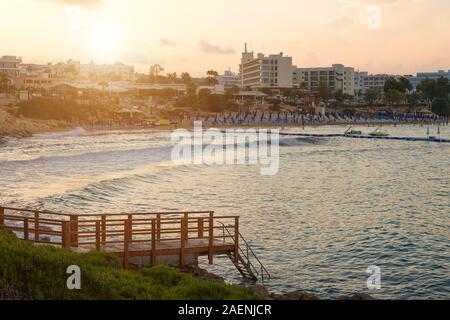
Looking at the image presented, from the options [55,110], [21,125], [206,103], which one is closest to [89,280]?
[21,125]

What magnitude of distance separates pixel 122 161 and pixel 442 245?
128 ft

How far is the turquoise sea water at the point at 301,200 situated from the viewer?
20.2m

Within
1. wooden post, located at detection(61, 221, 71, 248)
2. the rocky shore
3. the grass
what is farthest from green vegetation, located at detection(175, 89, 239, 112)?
the grass

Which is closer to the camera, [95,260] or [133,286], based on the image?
[133,286]

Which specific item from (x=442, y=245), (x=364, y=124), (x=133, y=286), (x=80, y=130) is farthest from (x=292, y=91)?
(x=133, y=286)

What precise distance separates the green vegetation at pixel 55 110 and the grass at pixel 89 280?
347ft

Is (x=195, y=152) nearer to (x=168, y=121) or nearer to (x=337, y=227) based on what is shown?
(x=337, y=227)

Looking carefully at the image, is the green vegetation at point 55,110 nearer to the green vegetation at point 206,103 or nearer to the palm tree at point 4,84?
the palm tree at point 4,84

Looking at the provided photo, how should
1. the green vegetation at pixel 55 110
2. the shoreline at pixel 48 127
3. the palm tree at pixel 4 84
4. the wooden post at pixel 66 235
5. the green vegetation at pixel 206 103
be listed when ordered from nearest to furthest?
the wooden post at pixel 66 235, the shoreline at pixel 48 127, the green vegetation at pixel 55 110, the palm tree at pixel 4 84, the green vegetation at pixel 206 103

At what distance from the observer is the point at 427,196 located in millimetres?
38219

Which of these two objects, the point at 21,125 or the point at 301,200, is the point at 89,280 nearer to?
the point at 301,200

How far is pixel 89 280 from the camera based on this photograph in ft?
40.4

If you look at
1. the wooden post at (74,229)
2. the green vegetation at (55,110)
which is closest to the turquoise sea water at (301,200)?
the wooden post at (74,229)

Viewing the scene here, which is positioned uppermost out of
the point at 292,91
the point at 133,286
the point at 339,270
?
the point at 292,91
